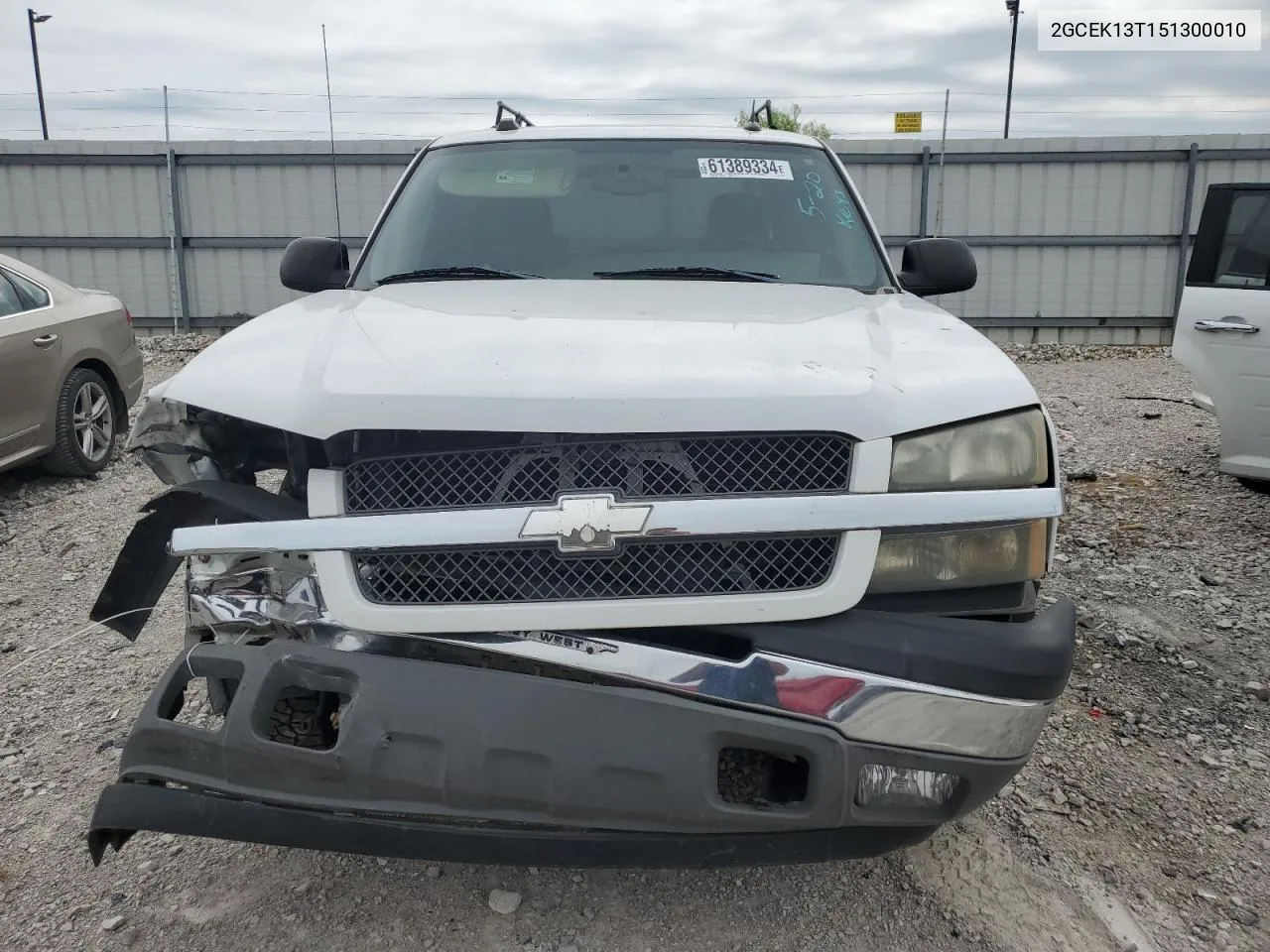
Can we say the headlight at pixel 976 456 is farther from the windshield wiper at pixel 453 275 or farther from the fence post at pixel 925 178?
the fence post at pixel 925 178

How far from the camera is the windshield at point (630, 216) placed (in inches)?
129

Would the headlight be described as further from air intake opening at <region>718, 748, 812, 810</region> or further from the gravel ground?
the gravel ground

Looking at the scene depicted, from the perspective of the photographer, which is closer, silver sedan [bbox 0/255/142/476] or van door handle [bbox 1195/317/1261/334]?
van door handle [bbox 1195/317/1261/334]

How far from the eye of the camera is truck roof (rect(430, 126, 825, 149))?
3725mm

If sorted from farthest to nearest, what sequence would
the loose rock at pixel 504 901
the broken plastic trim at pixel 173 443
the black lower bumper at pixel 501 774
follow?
the loose rock at pixel 504 901, the broken plastic trim at pixel 173 443, the black lower bumper at pixel 501 774

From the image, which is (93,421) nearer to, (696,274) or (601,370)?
(696,274)

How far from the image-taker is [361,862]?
2547mm

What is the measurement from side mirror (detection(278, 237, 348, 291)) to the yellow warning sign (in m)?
13.8

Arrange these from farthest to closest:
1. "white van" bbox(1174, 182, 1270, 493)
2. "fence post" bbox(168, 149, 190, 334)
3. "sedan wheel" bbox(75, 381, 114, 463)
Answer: "fence post" bbox(168, 149, 190, 334), "sedan wheel" bbox(75, 381, 114, 463), "white van" bbox(1174, 182, 1270, 493)

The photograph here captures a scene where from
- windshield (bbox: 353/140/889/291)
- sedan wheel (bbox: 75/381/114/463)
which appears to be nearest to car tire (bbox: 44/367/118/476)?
sedan wheel (bbox: 75/381/114/463)

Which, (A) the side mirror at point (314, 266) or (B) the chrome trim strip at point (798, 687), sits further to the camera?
(A) the side mirror at point (314, 266)

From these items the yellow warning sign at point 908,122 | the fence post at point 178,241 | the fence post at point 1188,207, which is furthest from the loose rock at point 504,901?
the yellow warning sign at point 908,122

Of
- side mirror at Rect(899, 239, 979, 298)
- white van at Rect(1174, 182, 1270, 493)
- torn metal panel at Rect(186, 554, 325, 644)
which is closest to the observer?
torn metal panel at Rect(186, 554, 325, 644)

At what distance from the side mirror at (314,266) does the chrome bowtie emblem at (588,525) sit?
200 centimetres
